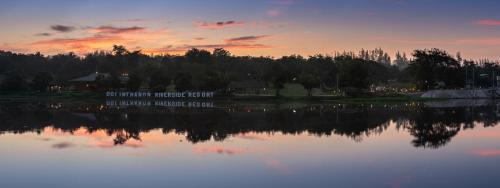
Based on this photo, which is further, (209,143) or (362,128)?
(362,128)

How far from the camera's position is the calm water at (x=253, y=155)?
50.0 feet

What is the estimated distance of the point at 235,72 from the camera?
367ft

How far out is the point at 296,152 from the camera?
20.7 metres

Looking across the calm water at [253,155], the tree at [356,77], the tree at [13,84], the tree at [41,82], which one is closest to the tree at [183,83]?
the tree at [356,77]

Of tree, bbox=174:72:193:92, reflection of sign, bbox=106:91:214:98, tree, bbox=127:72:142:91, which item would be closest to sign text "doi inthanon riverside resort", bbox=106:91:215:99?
reflection of sign, bbox=106:91:214:98

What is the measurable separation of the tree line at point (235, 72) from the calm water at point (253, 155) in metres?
47.0

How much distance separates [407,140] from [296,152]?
21.3 feet

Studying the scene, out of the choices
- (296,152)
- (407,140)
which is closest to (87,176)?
(296,152)

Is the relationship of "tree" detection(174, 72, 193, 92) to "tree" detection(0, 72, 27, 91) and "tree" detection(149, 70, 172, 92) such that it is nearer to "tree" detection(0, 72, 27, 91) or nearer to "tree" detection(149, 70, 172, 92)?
"tree" detection(149, 70, 172, 92)

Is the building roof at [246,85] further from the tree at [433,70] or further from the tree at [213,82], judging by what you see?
the tree at [433,70]

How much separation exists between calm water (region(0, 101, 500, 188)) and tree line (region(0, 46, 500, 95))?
154 ft

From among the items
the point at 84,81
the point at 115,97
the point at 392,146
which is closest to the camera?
the point at 392,146

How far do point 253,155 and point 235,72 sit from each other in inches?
3639

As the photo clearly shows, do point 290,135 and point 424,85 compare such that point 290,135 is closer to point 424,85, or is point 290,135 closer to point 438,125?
point 438,125
